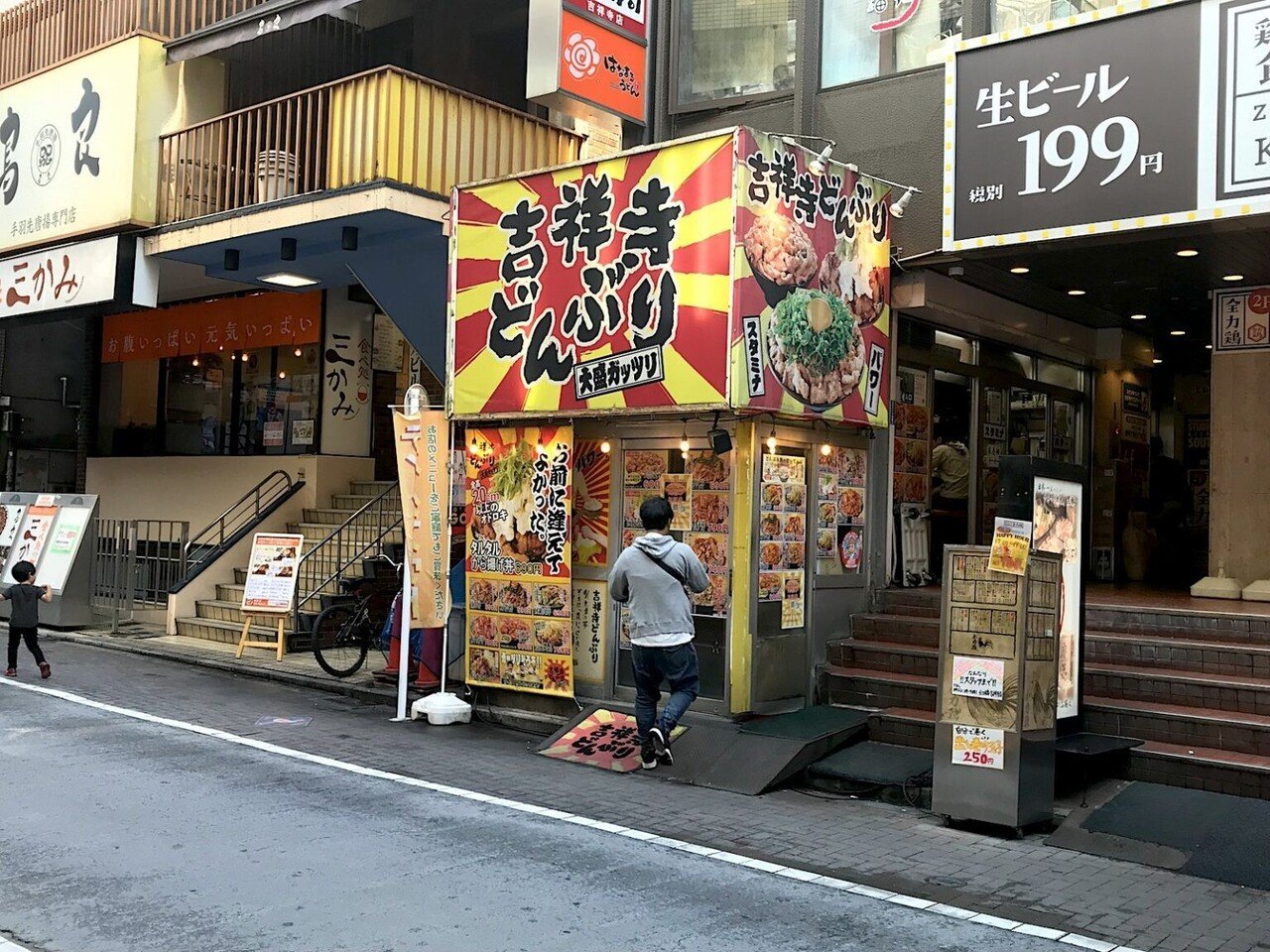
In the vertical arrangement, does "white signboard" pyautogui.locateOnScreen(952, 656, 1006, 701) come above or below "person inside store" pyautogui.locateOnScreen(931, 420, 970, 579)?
below

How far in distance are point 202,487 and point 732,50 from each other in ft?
37.6

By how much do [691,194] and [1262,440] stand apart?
653cm

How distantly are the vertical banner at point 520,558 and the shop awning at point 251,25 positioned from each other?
5.23 m

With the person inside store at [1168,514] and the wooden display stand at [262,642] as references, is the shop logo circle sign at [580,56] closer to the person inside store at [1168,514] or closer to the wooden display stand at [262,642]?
the wooden display stand at [262,642]

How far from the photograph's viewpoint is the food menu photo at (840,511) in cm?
1067

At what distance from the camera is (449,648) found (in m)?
11.5

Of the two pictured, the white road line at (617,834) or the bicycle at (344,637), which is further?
the bicycle at (344,637)

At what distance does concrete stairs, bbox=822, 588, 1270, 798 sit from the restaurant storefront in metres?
0.51

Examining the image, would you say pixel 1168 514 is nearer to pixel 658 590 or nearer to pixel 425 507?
pixel 658 590

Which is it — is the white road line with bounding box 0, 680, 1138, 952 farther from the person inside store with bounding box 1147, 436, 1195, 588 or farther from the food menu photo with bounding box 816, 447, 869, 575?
the person inside store with bounding box 1147, 436, 1195, 588

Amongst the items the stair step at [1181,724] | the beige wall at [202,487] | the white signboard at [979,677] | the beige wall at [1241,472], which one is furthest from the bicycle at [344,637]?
the beige wall at [1241,472]

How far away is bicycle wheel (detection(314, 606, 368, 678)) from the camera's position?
12.7 meters

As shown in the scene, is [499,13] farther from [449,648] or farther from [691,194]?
[449,648]

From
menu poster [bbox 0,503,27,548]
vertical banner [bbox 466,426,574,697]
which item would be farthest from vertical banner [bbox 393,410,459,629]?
menu poster [bbox 0,503,27,548]
